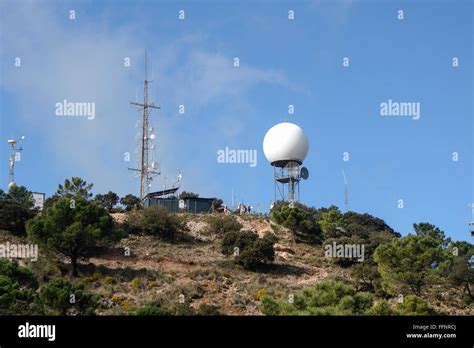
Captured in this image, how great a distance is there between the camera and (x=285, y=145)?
5853cm

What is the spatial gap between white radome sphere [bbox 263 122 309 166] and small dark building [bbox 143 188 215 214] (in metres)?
6.86

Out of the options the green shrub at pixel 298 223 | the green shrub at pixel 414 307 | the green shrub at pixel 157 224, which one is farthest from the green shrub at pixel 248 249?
the green shrub at pixel 414 307

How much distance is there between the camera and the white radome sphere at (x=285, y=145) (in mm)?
58466

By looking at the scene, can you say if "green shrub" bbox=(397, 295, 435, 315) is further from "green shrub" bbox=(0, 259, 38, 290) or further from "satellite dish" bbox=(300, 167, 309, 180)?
"satellite dish" bbox=(300, 167, 309, 180)

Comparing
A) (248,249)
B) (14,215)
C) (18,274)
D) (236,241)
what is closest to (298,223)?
(236,241)

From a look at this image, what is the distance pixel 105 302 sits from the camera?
3650 centimetres

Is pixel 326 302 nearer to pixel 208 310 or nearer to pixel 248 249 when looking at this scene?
pixel 208 310

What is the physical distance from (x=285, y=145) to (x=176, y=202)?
10.2 m

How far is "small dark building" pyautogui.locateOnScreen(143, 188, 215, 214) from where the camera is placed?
57.9 meters

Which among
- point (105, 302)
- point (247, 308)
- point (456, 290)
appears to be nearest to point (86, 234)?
point (105, 302)

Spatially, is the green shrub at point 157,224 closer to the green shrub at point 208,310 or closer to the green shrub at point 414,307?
the green shrub at point 208,310

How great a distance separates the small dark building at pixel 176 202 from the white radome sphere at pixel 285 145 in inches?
270
